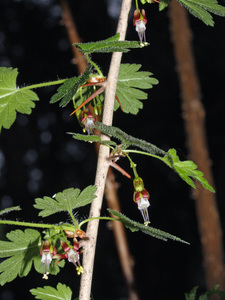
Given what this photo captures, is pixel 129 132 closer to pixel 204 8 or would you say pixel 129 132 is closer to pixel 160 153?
pixel 204 8

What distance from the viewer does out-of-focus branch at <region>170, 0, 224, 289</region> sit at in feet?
11.0

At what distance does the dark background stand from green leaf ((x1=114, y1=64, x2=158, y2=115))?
434 cm

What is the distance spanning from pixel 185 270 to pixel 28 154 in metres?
3.18

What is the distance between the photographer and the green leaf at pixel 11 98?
873 mm

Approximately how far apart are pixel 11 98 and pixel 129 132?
486cm

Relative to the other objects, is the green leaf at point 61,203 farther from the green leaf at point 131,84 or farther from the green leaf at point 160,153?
the green leaf at point 131,84

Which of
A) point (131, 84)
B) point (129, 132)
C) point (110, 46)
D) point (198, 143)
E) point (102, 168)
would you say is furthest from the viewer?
point (129, 132)

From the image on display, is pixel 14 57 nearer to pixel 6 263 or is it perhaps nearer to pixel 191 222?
pixel 191 222

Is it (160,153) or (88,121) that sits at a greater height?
(88,121)

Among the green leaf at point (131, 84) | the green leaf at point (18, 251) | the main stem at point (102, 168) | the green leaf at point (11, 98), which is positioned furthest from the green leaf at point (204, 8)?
the green leaf at point (18, 251)

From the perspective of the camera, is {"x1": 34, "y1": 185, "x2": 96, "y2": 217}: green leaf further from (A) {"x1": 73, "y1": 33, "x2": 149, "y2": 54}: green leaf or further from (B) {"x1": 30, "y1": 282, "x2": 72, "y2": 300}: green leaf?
(A) {"x1": 73, "y1": 33, "x2": 149, "y2": 54}: green leaf

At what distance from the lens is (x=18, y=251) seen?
85cm

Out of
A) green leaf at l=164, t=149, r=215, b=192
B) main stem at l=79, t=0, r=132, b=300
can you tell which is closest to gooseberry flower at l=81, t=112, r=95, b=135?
main stem at l=79, t=0, r=132, b=300

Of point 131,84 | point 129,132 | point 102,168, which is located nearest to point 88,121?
point 102,168
